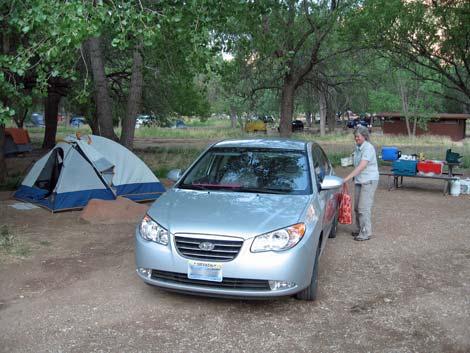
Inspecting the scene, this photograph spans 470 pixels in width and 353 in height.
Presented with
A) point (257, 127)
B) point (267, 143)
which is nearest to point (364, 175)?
point (267, 143)

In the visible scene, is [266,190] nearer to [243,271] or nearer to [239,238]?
[239,238]

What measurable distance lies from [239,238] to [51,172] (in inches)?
261

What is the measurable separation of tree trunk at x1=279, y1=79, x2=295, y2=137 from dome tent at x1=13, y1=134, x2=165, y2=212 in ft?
25.5

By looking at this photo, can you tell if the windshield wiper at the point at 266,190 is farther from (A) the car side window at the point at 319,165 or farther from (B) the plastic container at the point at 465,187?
(B) the plastic container at the point at 465,187

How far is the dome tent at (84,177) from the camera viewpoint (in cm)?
903

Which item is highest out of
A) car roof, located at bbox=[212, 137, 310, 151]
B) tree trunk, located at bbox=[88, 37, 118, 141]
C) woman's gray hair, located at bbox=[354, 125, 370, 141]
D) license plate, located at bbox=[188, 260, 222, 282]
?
tree trunk, located at bbox=[88, 37, 118, 141]

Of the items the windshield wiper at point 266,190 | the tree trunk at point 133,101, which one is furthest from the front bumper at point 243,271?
the tree trunk at point 133,101

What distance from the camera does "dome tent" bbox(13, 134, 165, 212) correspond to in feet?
29.6

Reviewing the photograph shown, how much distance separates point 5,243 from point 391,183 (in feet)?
30.8

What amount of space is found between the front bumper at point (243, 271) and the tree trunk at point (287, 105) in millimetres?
12530

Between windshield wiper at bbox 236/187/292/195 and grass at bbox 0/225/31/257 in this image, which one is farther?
grass at bbox 0/225/31/257

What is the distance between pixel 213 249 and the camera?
4.23 m

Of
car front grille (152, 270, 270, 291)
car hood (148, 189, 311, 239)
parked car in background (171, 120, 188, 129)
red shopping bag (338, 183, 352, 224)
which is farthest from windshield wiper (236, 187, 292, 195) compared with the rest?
parked car in background (171, 120, 188, 129)

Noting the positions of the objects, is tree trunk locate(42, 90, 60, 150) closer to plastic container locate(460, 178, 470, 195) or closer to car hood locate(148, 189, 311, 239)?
plastic container locate(460, 178, 470, 195)
